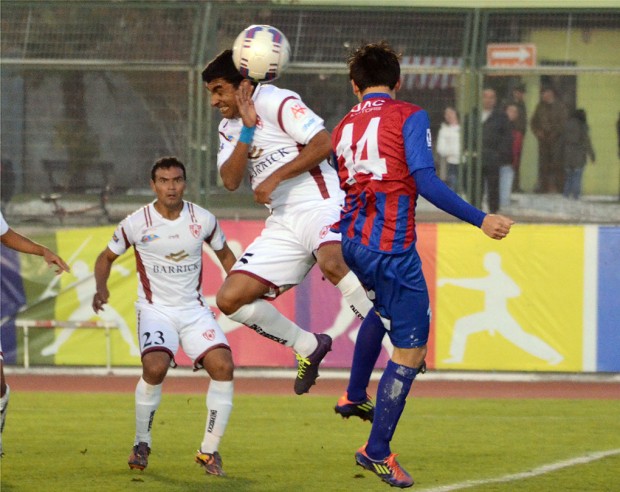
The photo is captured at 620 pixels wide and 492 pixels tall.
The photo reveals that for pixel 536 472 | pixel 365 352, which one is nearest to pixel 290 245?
pixel 365 352

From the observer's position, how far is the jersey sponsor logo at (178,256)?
30.9ft

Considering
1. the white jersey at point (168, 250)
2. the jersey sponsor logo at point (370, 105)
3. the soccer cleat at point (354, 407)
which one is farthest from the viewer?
the white jersey at point (168, 250)

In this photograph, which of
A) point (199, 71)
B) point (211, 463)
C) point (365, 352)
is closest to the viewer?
point (365, 352)

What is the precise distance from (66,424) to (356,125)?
519 cm

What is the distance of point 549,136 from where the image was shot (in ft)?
47.5

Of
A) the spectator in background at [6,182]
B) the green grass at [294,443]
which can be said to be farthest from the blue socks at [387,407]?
the spectator in background at [6,182]

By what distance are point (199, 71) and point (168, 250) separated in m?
5.41

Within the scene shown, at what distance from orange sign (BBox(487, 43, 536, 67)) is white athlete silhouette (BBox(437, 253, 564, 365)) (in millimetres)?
2080

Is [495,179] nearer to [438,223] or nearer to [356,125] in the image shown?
[438,223]

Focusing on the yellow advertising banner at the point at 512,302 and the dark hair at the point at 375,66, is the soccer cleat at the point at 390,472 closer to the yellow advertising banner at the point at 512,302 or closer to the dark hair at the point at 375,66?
the dark hair at the point at 375,66

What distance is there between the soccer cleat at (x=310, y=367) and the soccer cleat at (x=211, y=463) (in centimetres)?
84

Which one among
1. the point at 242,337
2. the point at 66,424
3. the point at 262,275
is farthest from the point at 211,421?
the point at 242,337

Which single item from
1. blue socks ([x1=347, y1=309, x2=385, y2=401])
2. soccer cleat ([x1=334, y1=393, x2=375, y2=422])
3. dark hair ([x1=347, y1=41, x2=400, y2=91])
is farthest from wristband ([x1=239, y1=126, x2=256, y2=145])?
soccer cleat ([x1=334, y1=393, x2=375, y2=422])

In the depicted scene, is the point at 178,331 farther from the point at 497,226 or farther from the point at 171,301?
the point at 497,226
